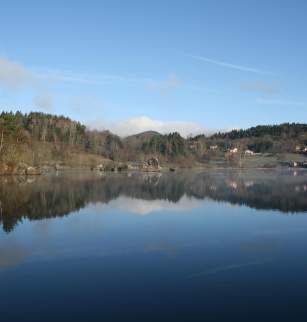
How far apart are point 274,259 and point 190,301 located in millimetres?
2859

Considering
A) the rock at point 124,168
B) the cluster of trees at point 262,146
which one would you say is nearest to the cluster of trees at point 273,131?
the cluster of trees at point 262,146

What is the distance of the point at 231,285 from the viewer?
5059 millimetres

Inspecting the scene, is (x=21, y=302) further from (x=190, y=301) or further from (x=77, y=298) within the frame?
(x=190, y=301)

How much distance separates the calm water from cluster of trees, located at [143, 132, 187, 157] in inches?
3505

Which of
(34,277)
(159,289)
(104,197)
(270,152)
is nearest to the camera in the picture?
(159,289)

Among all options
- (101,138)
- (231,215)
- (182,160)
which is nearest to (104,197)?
(231,215)

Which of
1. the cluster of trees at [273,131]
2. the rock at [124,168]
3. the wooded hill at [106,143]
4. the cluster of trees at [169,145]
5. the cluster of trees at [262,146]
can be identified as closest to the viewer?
the rock at [124,168]

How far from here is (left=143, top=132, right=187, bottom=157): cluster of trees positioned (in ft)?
330

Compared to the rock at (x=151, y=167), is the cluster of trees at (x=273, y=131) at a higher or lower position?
higher

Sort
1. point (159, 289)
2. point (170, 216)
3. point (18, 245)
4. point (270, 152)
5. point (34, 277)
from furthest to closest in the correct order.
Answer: point (270, 152) → point (170, 216) → point (18, 245) → point (34, 277) → point (159, 289)

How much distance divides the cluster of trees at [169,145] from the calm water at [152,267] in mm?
89021

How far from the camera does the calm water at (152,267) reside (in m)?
4.25

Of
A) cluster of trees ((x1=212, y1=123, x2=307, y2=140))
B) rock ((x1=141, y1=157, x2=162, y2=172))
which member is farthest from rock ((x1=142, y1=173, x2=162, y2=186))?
cluster of trees ((x1=212, y1=123, x2=307, y2=140))

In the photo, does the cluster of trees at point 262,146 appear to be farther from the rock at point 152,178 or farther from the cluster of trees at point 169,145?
the rock at point 152,178
